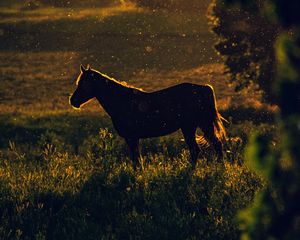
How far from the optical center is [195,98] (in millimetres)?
12344

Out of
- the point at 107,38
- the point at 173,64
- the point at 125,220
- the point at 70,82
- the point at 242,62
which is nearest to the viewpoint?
the point at 125,220

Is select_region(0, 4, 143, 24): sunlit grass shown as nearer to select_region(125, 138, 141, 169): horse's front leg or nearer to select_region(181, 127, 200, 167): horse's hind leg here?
select_region(181, 127, 200, 167): horse's hind leg

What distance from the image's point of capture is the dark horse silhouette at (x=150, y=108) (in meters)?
12.1

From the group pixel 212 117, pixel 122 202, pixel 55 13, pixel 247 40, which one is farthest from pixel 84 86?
pixel 55 13

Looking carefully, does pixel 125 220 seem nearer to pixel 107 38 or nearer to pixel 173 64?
pixel 173 64

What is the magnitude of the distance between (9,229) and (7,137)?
45.3 ft

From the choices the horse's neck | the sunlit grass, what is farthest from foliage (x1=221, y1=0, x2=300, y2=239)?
the sunlit grass

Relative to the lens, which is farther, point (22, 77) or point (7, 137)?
point (22, 77)

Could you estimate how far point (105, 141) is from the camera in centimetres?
1110

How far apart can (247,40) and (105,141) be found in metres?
11.8

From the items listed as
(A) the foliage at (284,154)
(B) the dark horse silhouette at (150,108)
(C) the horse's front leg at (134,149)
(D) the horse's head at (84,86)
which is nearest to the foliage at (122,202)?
(C) the horse's front leg at (134,149)

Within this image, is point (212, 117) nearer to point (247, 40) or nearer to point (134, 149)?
point (134, 149)

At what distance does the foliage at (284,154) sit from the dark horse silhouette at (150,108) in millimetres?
9085

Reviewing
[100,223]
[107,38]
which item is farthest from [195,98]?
[107,38]
